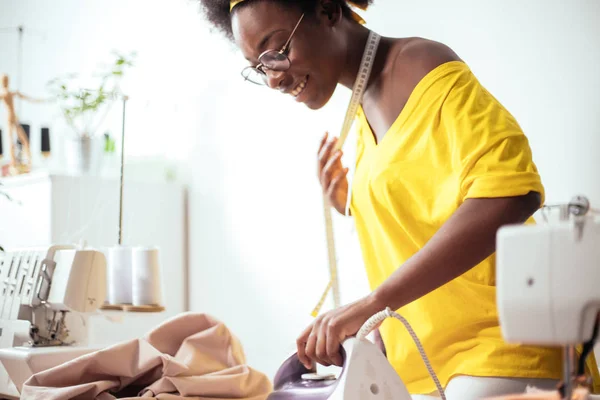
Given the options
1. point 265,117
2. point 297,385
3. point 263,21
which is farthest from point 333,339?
point 265,117

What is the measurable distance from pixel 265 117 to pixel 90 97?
0.83 meters

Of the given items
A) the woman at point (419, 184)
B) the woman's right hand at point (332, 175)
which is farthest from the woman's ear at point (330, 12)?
the woman's right hand at point (332, 175)

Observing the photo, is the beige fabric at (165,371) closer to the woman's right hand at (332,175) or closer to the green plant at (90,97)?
the woman's right hand at (332,175)

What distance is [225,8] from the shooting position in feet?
4.54

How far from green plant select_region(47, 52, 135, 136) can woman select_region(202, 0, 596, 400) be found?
5.85 ft

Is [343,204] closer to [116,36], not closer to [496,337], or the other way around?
[496,337]

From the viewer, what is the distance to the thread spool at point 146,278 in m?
2.55

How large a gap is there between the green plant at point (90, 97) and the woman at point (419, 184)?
178cm

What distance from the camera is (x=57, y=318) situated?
6.52ft

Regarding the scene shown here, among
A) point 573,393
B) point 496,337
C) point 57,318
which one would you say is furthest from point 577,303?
point 57,318

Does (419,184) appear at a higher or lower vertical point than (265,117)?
lower

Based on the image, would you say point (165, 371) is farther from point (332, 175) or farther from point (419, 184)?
point (419, 184)

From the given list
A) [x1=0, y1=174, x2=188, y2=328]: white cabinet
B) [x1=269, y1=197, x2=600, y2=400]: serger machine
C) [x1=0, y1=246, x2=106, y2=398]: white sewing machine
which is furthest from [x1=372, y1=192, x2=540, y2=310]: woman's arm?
[x1=0, y1=174, x2=188, y2=328]: white cabinet

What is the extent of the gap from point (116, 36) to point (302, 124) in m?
1.42
